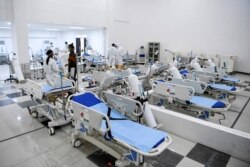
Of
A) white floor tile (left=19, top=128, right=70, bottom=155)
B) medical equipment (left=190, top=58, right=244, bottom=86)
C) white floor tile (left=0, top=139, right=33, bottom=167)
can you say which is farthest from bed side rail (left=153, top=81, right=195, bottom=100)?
white floor tile (left=0, top=139, right=33, bottom=167)

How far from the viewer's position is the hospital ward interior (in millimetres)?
2344

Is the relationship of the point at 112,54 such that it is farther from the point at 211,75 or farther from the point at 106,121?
the point at 106,121

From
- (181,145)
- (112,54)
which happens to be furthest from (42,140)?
(112,54)

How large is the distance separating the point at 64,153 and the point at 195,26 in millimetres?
9404

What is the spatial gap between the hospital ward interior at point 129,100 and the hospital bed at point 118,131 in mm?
→ 12

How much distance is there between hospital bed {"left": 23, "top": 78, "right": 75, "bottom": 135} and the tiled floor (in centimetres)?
18

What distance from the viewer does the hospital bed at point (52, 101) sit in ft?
10.4

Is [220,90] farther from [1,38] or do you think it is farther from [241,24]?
[1,38]

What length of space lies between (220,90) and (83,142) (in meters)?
3.51

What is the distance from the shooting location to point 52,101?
3477mm

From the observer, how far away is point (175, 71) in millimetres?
4176

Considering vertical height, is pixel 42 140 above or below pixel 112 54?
below

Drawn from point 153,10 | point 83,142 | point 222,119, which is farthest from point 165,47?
point 83,142

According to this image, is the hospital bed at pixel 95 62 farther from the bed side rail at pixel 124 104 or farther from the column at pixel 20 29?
the bed side rail at pixel 124 104
